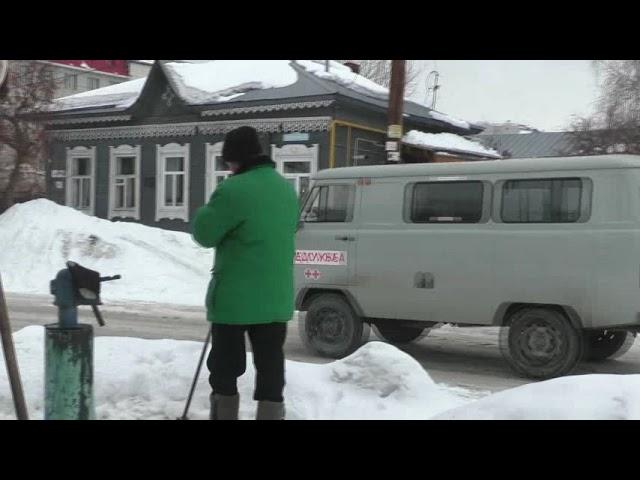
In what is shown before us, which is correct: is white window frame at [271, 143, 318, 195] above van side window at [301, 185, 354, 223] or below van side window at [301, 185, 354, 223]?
above

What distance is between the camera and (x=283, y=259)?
180 inches

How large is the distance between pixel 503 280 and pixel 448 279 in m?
0.60

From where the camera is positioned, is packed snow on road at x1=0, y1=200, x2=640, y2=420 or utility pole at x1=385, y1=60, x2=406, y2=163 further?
utility pole at x1=385, y1=60, x2=406, y2=163

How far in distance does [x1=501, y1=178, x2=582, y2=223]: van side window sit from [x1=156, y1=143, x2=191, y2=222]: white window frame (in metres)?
16.1

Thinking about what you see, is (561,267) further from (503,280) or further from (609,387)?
(609,387)

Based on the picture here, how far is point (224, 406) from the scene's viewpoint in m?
4.65

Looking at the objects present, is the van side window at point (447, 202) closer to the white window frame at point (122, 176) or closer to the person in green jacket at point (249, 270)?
the person in green jacket at point (249, 270)

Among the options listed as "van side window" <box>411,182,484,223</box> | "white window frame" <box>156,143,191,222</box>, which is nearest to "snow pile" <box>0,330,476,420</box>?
"van side window" <box>411,182,484,223</box>

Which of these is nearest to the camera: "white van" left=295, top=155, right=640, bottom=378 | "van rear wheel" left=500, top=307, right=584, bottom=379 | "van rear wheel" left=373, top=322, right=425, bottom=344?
"white van" left=295, top=155, right=640, bottom=378

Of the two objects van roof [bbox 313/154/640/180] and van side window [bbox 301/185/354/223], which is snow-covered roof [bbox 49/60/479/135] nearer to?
van side window [bbox 301/185/354/223]

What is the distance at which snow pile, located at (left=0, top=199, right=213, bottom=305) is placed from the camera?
1700 cm

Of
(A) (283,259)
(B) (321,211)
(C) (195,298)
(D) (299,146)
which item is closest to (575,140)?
(D) (299,146)

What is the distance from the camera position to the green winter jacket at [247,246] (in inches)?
173

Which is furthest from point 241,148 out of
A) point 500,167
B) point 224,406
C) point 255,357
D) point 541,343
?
point 541,343
